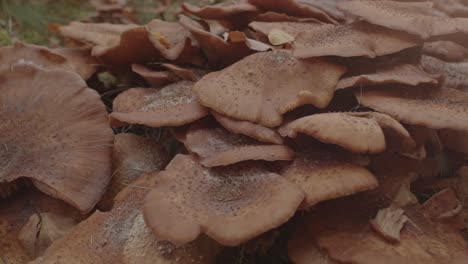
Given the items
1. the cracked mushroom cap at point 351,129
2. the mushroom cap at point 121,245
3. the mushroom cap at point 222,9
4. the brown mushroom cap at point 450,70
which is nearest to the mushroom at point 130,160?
the mushroom cap at point 121,245

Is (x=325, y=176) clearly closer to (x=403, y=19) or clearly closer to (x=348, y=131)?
(x=348, y=131)

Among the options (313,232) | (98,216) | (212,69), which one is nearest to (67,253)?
(98,216)

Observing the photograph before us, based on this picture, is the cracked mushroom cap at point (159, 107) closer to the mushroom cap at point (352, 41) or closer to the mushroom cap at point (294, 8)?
the mushroom cap at point (352, 41)

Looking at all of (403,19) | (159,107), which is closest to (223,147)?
(159,107)

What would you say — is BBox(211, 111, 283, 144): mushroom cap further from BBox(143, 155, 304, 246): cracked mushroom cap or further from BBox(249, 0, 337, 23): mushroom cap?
BBox(249, 0, 337, 23): mushroom cap

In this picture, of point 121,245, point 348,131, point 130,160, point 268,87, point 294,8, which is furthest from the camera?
point 294,8
